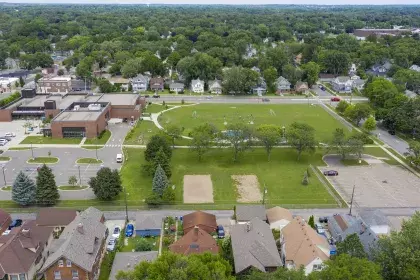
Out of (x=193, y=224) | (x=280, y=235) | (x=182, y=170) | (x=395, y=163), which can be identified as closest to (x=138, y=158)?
(x=182, y=170)

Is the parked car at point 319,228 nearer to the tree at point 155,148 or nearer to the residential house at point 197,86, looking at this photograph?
the tree at point 155,148

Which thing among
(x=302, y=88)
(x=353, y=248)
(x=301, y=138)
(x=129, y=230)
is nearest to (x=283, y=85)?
(x=302, y=88)

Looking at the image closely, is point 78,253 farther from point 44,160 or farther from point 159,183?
point 44,160

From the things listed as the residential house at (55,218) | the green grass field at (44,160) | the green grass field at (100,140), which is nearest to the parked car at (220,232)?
the residential house at (55,218)

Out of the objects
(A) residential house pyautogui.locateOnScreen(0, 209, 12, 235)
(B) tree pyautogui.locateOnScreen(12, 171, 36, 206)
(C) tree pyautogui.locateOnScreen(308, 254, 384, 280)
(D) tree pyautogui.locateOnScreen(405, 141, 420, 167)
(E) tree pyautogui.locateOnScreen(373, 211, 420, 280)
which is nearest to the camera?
(C) tree pyautogui.locateOnScreen(308, 254, 384, 280)

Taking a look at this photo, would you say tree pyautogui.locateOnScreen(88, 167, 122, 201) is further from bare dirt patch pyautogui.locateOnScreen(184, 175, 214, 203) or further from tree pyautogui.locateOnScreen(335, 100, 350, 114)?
tree pyautogui.locateOnScreen(335, 100, 350, 114)

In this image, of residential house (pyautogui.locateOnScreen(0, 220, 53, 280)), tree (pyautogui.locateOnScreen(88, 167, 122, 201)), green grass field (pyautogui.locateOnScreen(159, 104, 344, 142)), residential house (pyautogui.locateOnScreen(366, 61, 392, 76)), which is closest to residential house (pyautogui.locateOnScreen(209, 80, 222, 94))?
green grass field (pyautogui.locateOnScreen(159, 104, 344, 142))

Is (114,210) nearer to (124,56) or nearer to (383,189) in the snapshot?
(383,189)
